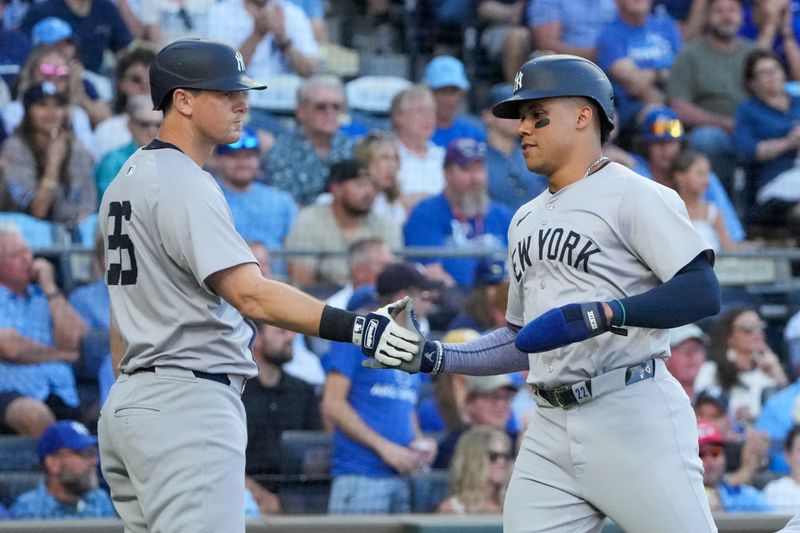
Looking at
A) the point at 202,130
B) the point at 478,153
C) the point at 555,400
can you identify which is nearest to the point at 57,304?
the point at 478,153

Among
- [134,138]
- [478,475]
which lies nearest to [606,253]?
[478,475]

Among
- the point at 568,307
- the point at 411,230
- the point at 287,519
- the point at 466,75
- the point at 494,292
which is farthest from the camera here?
the point at 466,75

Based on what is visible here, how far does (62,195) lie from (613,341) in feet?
13.2

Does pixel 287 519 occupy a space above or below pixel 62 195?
below

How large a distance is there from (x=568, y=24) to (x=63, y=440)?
174 inches

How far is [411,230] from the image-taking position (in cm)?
705

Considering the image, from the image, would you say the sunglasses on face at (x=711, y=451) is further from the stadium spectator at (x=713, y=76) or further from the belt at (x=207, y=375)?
the belt at (x=207, y=375)

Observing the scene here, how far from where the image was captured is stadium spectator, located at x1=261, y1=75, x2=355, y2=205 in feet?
23.5

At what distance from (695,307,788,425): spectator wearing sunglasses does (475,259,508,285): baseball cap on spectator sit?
109 centimetres

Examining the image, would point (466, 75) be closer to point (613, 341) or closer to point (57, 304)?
point (57, 304)

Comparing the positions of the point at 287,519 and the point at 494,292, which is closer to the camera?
the point at 287,519

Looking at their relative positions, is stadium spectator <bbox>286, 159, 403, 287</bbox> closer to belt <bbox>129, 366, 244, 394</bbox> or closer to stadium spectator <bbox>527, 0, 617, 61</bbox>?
stadium spectator <bbox>527, 0, 617, 61</bbox>

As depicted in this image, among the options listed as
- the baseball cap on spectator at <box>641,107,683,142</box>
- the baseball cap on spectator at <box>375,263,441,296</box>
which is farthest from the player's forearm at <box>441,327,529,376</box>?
the baseball cap on spectator at <box>641,107,683,142</box>

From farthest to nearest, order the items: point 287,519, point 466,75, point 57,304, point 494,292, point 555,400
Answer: point 466,75 < point 494,292 < point 57,304 < point 287,519 < point 555,400
